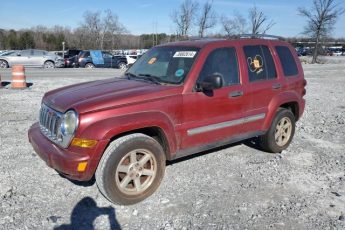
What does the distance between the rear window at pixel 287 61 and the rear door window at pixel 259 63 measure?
0.32 meters

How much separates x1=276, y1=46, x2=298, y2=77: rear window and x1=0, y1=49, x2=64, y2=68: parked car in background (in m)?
24.0

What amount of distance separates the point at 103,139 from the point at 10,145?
3.20m

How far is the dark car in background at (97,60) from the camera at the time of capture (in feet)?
97.0

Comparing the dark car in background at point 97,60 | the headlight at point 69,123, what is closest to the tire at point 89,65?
the dark car in background at point 97,60

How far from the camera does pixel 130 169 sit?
4.12 metres

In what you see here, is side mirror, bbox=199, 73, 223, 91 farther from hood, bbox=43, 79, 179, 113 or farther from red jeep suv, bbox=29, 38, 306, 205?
hood, bbox=43, 79, 179, 113

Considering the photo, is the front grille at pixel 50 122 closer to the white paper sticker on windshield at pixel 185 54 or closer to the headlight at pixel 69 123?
the headlight at pixel 69 123

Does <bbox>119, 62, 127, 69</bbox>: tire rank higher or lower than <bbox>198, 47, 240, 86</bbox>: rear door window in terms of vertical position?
lower

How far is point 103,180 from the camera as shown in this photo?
389 centimetres

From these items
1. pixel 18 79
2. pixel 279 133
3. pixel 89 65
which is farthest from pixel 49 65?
pixel 279 133

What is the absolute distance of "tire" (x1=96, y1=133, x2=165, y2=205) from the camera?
389 centimetres

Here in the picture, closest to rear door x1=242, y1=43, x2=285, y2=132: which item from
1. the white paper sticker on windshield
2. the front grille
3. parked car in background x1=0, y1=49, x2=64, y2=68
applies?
the white paper sticker on windshield

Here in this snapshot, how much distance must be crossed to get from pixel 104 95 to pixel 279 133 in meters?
3.33

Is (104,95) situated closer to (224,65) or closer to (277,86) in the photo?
(224,65)
